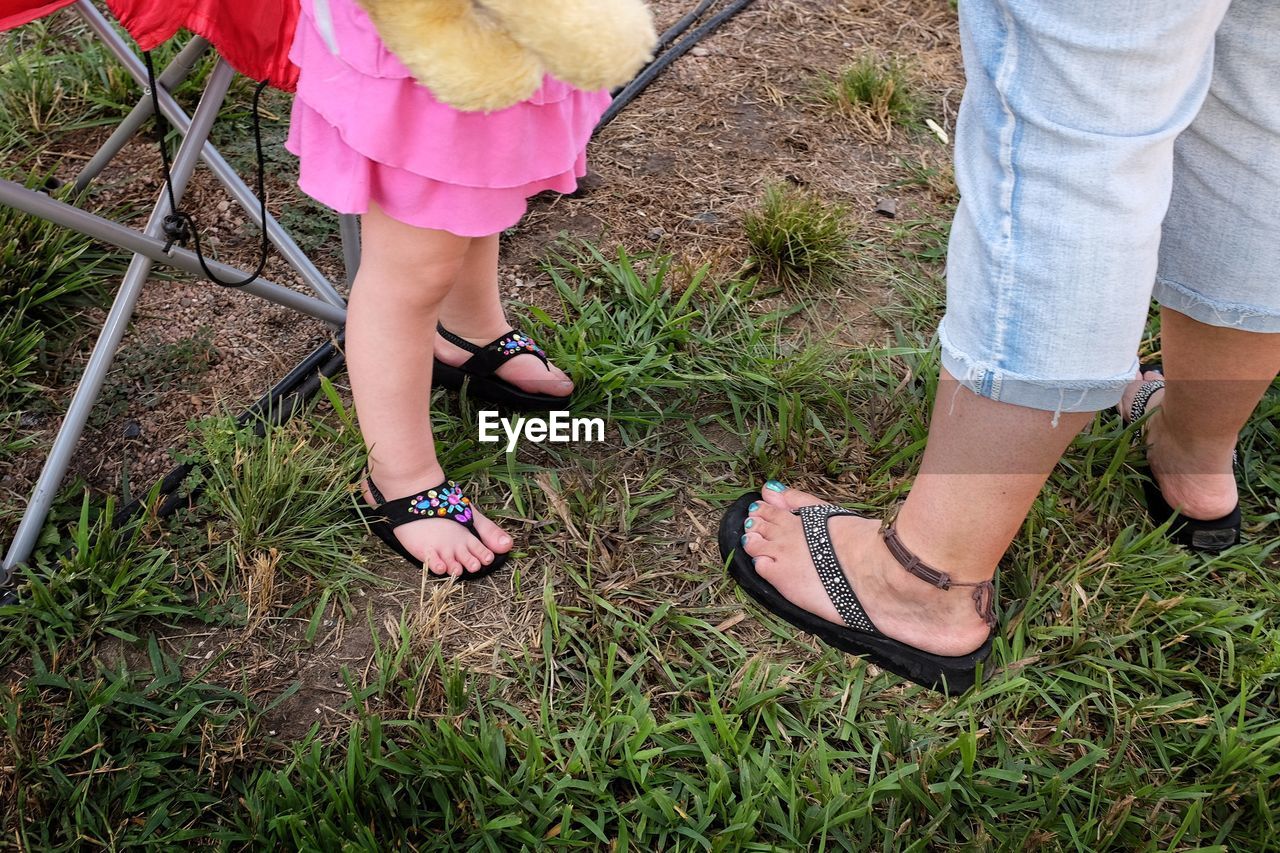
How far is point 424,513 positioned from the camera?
169cm

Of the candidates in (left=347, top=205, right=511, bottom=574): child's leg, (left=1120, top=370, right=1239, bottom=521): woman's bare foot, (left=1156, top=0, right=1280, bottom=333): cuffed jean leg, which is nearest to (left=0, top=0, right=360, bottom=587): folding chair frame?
(left=347, top=205, right=511, bottom=574): child's leg

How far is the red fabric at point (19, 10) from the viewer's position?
1.24 m

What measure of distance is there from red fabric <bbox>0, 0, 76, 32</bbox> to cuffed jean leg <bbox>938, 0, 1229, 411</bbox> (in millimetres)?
1168

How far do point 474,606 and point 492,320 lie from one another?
0.58m

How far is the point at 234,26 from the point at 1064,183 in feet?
4.04

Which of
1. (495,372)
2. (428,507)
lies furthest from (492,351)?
(428,507)

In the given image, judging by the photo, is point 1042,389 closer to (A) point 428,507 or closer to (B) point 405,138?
(B) point 405,138

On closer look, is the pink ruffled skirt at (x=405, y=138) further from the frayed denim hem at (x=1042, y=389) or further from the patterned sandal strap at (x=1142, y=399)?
the patterned sandal strap at (x=1142, y=399)

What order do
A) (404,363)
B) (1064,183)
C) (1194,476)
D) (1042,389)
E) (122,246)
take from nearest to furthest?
(1064,183), (1042,389), (404,363), (122,246), (1194,476)

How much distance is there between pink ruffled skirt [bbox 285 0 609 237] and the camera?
1.24 meters

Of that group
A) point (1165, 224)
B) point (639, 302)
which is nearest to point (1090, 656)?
point (1165, 224)

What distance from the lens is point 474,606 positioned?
1.68m

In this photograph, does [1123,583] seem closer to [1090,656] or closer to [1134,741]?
[1090,656]

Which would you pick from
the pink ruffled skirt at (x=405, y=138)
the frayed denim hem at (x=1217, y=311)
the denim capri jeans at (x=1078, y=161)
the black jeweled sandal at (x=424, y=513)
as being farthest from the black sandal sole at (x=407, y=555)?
the frayed denim hem at (x=1217, y=311)
